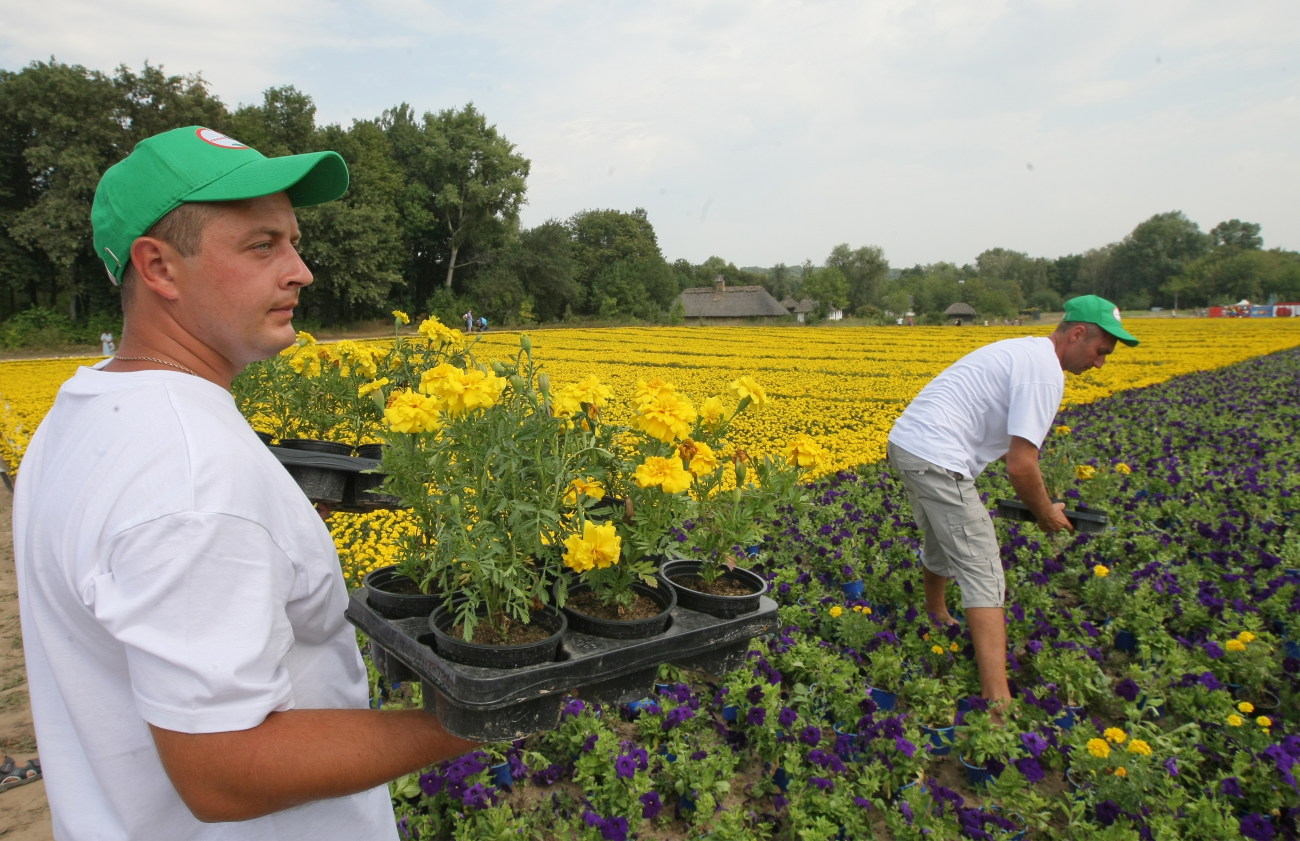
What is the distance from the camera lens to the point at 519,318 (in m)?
37.5

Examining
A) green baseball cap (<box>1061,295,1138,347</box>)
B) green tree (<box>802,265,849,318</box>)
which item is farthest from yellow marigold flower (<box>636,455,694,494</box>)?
green tree (<box>802,265,849,318</box>)

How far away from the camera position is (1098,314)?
313cm

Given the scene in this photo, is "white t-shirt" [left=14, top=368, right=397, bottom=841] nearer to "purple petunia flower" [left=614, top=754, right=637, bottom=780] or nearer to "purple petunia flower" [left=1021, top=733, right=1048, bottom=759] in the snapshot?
"purple petunia flower" [left=614, top=754, right=637, bottom=780]

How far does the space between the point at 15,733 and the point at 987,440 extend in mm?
4271

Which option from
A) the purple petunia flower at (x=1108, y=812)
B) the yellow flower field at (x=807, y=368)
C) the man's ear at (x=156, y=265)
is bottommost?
the purple petunia flower at (x=1108, y=812)

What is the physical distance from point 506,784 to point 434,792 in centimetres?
27

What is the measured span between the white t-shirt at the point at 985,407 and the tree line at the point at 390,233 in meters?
27.4

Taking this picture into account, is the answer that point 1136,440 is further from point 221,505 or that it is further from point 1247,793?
point 221,505

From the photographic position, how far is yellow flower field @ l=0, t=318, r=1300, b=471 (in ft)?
30.9

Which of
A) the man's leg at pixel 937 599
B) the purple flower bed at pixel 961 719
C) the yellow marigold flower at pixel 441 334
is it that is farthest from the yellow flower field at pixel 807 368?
the man's leg at pixel 937 599

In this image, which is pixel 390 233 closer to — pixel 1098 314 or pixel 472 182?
pixel 472 182

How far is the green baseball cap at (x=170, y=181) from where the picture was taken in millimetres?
956

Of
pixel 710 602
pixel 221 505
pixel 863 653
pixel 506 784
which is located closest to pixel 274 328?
pixel 221 505

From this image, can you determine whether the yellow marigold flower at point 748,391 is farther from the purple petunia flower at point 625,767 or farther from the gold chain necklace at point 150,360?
the purple petunia flower at point 625,767
